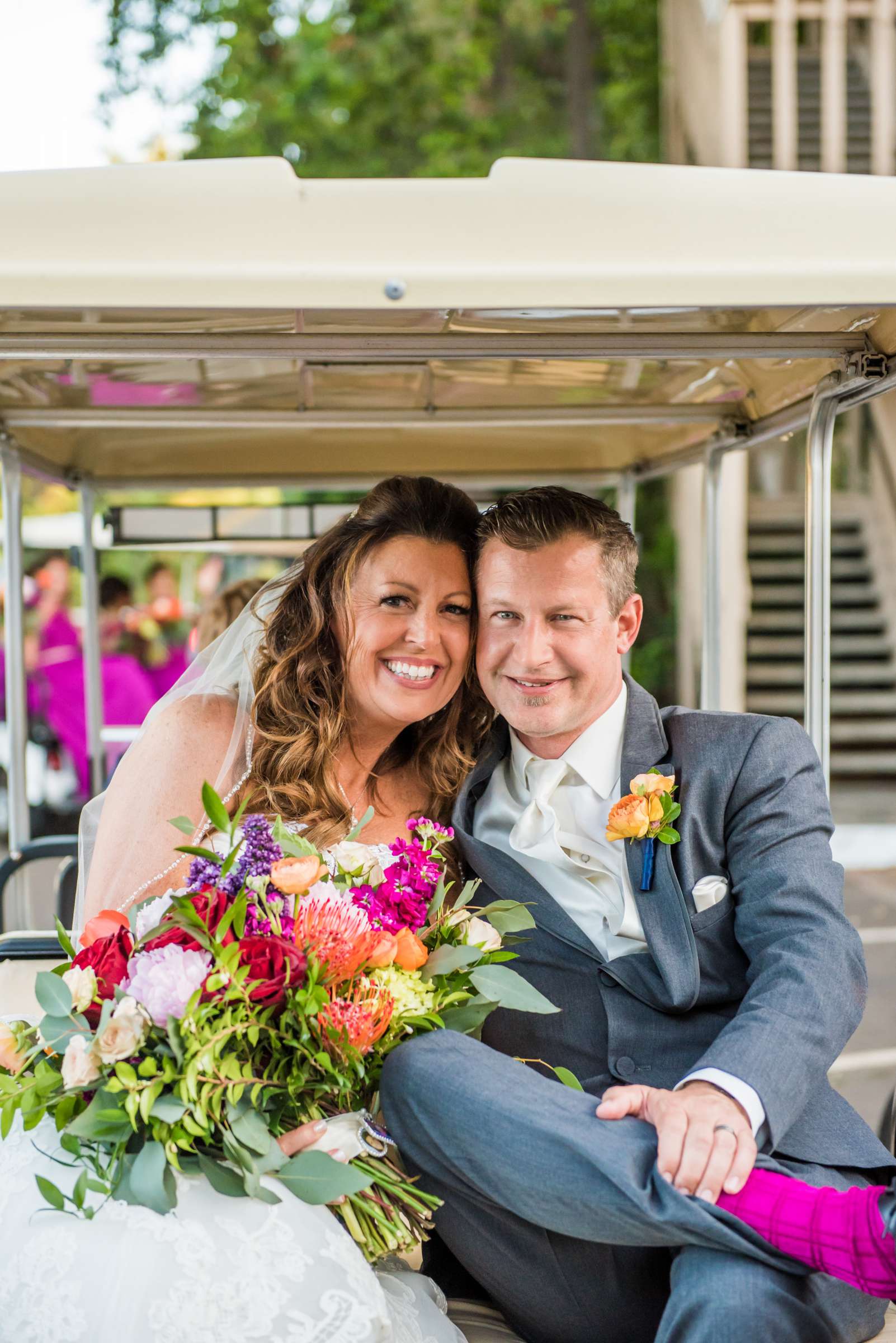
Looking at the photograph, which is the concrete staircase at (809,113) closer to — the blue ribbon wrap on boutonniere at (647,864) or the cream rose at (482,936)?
the blue ribbon wrap on boutonniere at (647,864)

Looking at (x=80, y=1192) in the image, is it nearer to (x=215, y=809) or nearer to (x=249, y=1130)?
(x=249, y=1130)

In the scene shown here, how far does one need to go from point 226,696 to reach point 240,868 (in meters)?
0.90

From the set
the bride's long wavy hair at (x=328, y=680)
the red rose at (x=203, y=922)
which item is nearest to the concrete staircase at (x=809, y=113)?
the bride's long wavy hair at (x=328, y=680)

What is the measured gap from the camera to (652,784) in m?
2.25

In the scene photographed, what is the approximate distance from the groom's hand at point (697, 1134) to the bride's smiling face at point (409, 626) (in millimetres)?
1006

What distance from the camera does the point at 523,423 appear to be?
3375 mm

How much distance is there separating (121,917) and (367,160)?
11325mm

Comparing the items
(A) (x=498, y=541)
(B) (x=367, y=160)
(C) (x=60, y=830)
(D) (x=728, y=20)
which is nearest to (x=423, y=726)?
(A) (x=498, y=541)

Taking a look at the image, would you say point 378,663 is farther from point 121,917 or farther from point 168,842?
point 121,917

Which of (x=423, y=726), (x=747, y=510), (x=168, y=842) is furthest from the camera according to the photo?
(x=747, y=510)

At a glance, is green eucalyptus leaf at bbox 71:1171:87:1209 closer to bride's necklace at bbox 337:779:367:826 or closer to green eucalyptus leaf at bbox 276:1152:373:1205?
green eucalyptus leaf at bbox 276:1152:373:1205

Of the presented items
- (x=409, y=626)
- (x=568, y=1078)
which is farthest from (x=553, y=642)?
(x=568, y=1078)

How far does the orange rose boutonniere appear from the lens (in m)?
2.22

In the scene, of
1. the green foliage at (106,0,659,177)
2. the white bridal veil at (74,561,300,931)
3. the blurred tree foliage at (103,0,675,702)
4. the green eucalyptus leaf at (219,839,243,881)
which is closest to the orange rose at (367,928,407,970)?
the green eucalyptus leaf at (219,839,243,881)
